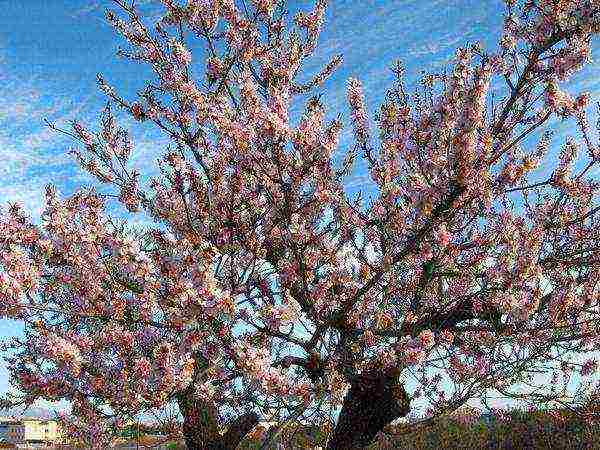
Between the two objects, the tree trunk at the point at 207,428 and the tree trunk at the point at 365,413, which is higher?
the tree trunk at the point at 207,428

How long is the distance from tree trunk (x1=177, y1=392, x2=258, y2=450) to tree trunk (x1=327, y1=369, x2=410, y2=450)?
1.08 m

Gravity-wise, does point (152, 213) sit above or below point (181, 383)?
above

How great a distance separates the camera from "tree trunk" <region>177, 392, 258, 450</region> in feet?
26.3

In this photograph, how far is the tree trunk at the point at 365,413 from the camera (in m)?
7.96

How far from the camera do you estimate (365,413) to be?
8031 mm

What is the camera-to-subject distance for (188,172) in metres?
6.70

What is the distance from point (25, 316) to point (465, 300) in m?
4.70

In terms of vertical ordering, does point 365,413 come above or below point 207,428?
below

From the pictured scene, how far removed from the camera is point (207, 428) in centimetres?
806

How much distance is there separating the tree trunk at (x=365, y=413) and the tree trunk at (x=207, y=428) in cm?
108

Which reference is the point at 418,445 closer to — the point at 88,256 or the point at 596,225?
the point at 596,225

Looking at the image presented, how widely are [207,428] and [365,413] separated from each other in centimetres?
192

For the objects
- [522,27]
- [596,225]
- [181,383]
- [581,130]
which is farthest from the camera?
[596,225]

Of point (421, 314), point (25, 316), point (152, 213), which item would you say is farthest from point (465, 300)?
point (25, 316)
